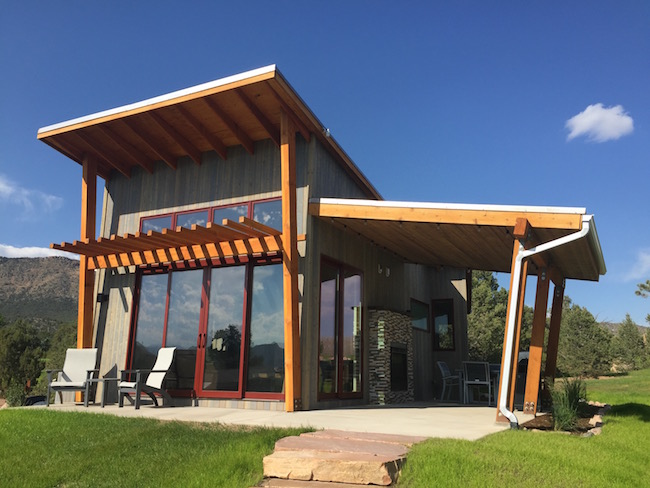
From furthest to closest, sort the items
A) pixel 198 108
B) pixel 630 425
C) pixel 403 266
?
pixel 403 266
pixel 198 108
pixel 630 425

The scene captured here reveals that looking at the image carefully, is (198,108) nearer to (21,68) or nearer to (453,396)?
(453,396)

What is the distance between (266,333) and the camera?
734 centimetres

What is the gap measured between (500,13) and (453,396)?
337 inches

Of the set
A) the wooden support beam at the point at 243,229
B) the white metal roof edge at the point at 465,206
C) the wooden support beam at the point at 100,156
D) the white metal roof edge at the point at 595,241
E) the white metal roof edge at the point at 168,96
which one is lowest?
the white metal roof edge at the point at 595,241

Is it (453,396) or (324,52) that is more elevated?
(324,52)

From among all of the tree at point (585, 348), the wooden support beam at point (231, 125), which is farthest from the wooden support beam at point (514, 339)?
the tree at point (585, 348)

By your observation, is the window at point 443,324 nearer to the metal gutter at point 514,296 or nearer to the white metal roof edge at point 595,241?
the white metal roof edge at point 595,241

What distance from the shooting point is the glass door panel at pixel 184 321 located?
303 inches

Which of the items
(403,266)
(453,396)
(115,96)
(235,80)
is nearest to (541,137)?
(403,266)

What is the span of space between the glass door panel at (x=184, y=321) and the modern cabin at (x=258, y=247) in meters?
0.02

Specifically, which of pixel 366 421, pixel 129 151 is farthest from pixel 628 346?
pixel 129 151

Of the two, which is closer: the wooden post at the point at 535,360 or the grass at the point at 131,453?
the grass at the point at 131,453

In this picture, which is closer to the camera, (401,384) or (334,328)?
(334,328)

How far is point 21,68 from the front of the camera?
14227 mm
